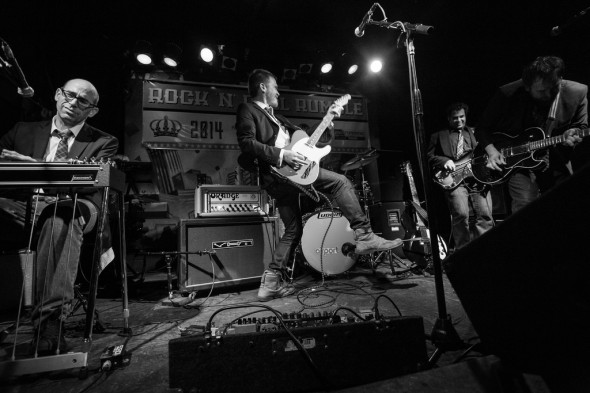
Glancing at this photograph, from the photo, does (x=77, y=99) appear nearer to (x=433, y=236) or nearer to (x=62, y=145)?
(x=62, y=145)

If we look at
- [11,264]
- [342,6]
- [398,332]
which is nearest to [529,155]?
[398,332]

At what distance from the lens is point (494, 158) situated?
2.88 m

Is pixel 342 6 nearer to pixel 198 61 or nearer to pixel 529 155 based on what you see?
pixel 198 61

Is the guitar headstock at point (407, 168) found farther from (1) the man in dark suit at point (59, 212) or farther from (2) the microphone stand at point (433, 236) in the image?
(1) the man in dark suit at point (59, 212)

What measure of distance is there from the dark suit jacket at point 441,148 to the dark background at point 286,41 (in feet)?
5.42

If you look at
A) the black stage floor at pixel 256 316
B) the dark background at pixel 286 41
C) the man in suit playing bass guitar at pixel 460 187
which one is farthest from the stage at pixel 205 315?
the dark background at pixel 286 41

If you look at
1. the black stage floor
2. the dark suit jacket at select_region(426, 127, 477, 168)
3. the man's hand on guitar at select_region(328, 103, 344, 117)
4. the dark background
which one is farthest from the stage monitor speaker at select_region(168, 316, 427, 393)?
the dark background

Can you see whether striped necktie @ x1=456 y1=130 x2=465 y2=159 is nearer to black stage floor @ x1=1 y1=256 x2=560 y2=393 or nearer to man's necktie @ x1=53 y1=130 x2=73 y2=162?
black stage floor @ x1=1 y1=256 x2=560 y2=393

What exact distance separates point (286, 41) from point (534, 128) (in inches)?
178

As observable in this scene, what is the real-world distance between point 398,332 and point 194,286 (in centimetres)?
223

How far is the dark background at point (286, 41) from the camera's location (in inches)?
164

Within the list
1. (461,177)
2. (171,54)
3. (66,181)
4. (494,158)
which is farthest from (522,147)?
(171,54)

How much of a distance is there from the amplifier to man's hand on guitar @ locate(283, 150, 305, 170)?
0.74 meters

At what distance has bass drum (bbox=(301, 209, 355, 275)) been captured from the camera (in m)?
3.65
